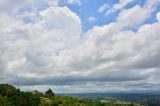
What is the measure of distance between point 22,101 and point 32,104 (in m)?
6.45

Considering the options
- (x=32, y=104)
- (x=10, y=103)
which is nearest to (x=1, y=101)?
(x=10, y=103)

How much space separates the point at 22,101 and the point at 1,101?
1617 cm

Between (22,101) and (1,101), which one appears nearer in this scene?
(1,101)

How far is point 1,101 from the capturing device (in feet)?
608

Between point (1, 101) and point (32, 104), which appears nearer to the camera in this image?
point (1, 101)

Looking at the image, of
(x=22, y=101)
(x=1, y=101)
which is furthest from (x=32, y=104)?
(x=1, y=101)

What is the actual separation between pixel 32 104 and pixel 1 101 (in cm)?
2116

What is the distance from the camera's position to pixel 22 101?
197875mm

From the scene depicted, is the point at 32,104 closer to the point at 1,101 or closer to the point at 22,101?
the point at 22,101

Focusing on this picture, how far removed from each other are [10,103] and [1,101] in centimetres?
766

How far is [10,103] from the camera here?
191500 mm

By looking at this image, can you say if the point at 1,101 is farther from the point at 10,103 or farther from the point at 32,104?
the point at 32,104

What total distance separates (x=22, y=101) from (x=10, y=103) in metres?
8.80
